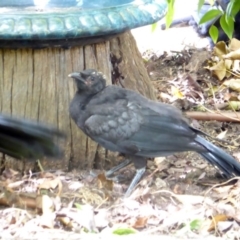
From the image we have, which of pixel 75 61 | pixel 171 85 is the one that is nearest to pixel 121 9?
pixel 75 61

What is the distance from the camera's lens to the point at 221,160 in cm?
300

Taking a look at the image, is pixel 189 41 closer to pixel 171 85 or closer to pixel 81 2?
pixel 171 85

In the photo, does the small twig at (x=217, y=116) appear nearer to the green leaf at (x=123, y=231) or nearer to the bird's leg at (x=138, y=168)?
the bird's leg at (x=138, y=168)

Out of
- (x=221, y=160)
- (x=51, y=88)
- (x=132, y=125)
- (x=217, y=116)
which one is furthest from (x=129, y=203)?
(x=217, y=116)

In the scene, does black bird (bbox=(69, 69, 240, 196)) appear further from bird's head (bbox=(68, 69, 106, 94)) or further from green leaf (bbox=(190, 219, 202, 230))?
green leaf (bbox=(190, 219, 202, 230))

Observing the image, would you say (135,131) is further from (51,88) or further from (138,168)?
(51,88)

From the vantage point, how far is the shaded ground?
2.46 metres

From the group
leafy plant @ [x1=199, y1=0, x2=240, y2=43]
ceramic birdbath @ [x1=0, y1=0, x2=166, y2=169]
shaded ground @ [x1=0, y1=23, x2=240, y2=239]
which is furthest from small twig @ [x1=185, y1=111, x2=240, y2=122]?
ceramic birdbath @ [x1=0, y1=0, x2=166, y2=169]

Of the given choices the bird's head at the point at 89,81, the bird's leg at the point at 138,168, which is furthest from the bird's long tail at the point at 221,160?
the bird's head at the point at 89,81

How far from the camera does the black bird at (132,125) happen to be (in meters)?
2.88

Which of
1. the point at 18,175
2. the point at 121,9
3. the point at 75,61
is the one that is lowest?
the point at 18,175

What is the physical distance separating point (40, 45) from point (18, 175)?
0.58 metres

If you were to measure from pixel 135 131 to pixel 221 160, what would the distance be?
40 cm

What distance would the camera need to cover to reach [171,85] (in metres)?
4.44
